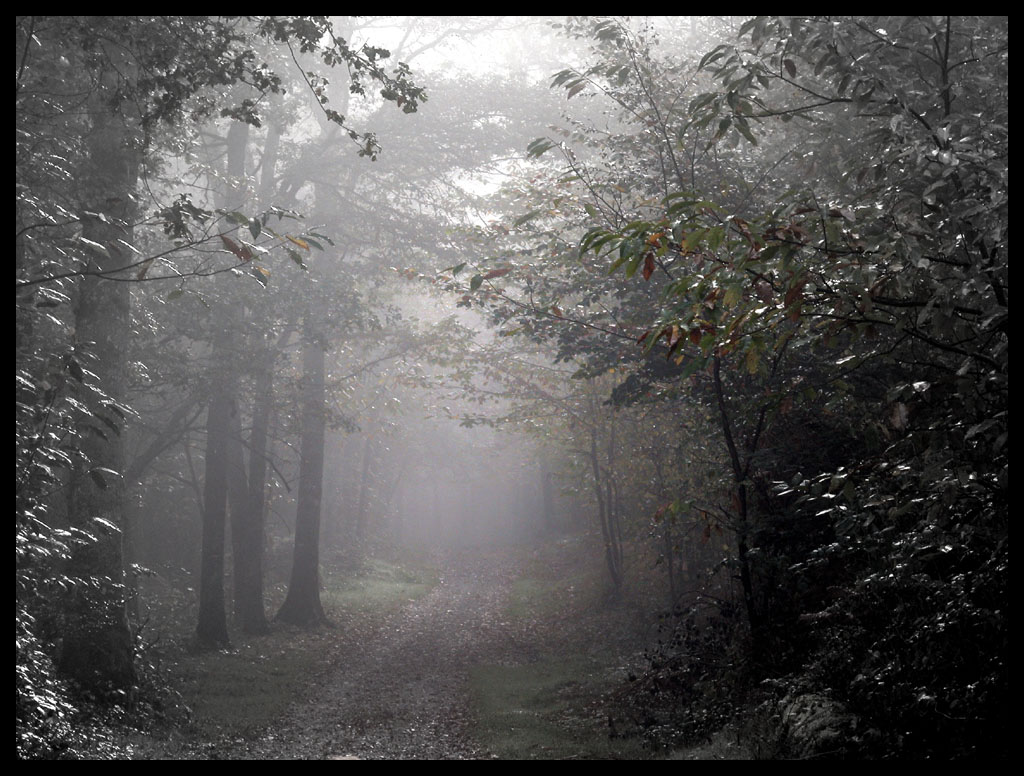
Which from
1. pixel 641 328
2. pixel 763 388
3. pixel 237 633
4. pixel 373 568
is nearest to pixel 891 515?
pixel 763 388

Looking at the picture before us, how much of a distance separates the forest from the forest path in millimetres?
98

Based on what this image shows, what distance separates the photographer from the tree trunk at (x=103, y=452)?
8383 millimetres

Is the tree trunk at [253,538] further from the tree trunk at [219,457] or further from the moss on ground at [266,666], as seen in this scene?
the tree trunk at [219,457]

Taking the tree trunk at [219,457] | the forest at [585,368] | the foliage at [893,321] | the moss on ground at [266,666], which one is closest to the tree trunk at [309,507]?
the forest at [585,368]

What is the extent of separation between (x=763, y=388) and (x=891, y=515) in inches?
162

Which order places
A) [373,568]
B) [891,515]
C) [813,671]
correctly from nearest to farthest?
[891,515], [813,671], [373,568]

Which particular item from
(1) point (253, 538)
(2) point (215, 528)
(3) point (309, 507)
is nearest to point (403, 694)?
(2) point (215, 528)

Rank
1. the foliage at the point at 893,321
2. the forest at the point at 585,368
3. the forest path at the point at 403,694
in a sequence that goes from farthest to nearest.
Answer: the forest path at the point at 403,694
the forest at the point at 585,368
the foliage at the point at 893,321

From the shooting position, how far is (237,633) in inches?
648

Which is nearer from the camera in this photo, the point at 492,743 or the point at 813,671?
the point at 813,671

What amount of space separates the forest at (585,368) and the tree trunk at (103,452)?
44mm

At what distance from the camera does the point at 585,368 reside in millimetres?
10586
